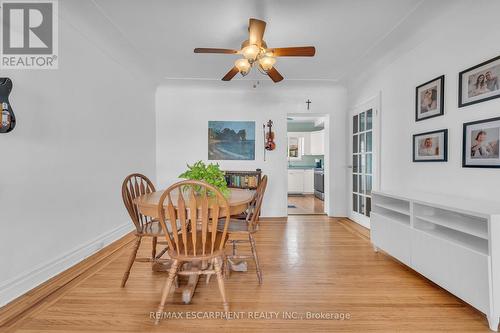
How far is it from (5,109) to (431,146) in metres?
3.65

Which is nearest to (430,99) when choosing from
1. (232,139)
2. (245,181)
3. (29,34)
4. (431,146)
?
(431,146)

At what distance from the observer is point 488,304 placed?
4.77 feet

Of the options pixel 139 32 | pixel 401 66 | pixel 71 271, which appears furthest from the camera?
pixel 401 66

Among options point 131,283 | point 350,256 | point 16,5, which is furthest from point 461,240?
point 16,5

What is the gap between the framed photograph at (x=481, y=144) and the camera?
1802 millimetres

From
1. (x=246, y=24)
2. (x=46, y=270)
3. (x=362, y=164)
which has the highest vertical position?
(x=246, y=24)

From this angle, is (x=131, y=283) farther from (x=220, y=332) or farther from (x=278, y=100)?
(x=278, y=100)

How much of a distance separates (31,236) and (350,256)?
3.01 metres

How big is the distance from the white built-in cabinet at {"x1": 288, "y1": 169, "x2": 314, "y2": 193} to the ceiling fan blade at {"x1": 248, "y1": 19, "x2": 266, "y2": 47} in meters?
5.71

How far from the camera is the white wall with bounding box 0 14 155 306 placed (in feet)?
6.02

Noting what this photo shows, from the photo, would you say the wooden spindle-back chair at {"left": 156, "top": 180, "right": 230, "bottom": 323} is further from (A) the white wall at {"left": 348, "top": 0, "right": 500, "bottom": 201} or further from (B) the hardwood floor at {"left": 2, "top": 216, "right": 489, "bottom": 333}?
(A) the white wall at {"left": 348, "top": 0, "right": 500, "bottom": 201}

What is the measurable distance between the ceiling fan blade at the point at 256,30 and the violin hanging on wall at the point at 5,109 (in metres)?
1.82

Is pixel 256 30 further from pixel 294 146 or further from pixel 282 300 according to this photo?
pixel 294 146

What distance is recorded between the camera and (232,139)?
4.48 metres
